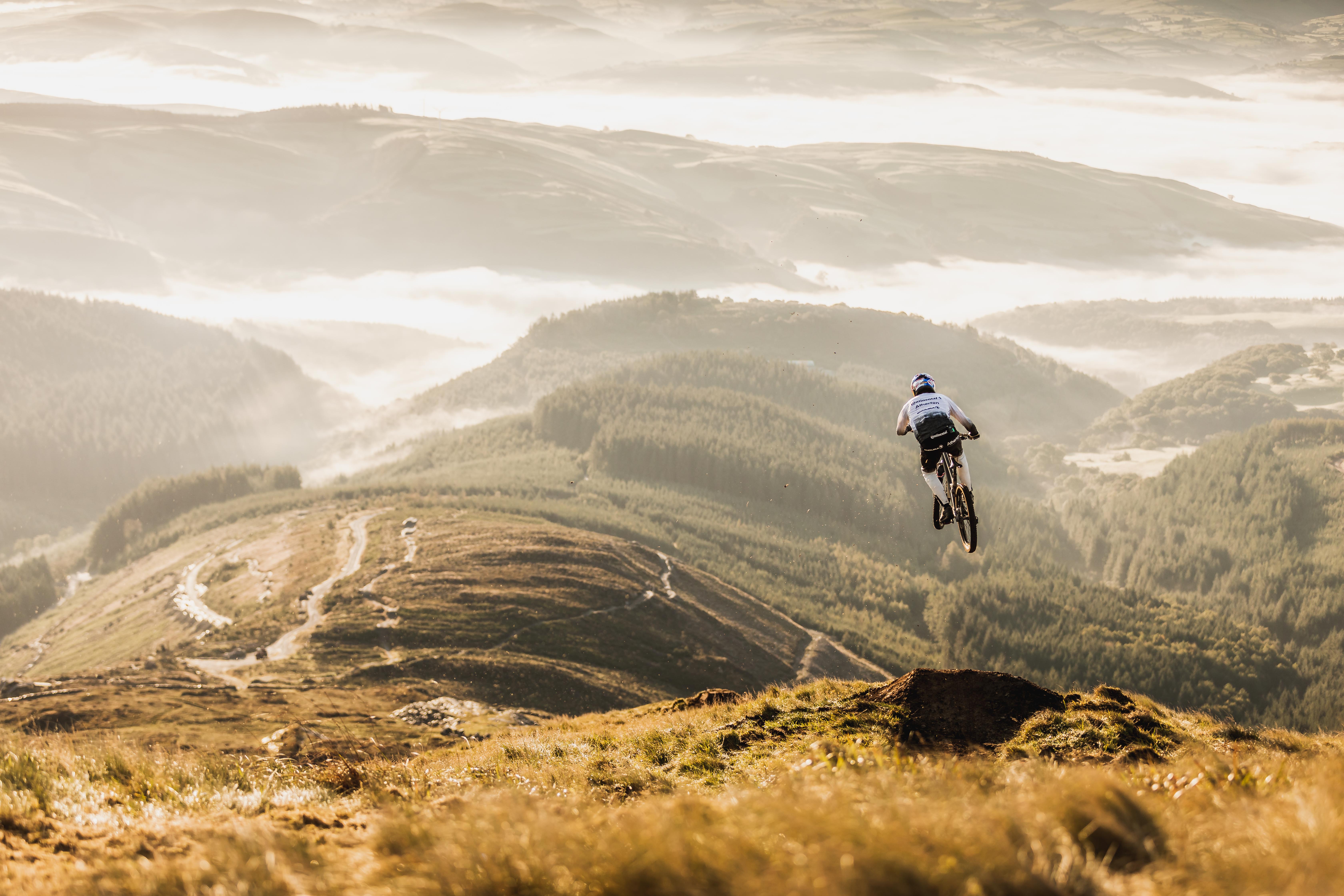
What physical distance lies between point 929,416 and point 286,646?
11985 cm

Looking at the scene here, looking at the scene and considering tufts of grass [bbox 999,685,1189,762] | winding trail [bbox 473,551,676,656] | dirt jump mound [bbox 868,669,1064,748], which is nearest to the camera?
tufts of grass [bbox 999,685,1189,762]

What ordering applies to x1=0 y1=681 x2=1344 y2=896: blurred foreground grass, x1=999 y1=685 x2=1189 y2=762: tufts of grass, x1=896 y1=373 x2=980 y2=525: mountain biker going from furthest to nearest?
x1=896 y1=373 x2=980 y2=525: mountain biker, x1=999 y1=685 x2=1189 y2=762: tufts of grass, x1=0 y1=681 x2=1344 y2=896: blurred foreground grass

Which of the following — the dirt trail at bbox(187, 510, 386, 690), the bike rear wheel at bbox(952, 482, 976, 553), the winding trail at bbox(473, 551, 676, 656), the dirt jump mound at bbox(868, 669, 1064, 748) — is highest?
the bike rear wheel at bbox(952, 482, 976, 553)

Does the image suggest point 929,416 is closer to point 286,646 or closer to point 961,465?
point 961,465

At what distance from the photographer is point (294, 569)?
186m

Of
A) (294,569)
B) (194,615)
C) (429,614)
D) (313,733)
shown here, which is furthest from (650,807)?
(294,569)

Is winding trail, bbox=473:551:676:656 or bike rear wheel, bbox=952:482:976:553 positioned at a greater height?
bike rear wheel, bbox=952:482:976:553

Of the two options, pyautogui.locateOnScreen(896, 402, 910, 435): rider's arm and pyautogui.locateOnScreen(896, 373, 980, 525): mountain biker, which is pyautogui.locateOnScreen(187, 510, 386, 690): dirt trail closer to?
pyautogui.locateOnScreen(896, 402, 910, 435): rider's arm

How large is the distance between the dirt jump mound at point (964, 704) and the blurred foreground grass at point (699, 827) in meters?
2.42

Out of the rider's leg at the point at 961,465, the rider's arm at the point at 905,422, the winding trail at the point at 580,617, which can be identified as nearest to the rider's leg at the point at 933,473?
the rider's leg at the point at 961,465

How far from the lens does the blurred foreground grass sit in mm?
10641

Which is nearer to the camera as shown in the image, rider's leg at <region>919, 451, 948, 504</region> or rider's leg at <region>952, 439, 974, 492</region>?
rider's leg at <region>952, 439, 974, 492</region>

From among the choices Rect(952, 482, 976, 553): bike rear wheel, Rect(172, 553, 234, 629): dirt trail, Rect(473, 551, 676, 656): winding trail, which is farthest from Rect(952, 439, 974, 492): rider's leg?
Rect(172, 553, 234, 629): dirt trail

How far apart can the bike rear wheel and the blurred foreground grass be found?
9.26m
